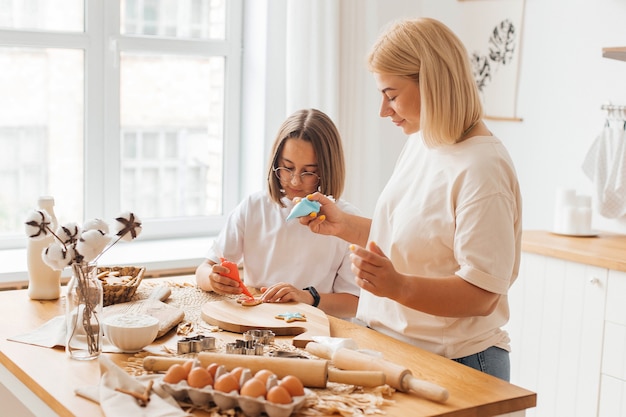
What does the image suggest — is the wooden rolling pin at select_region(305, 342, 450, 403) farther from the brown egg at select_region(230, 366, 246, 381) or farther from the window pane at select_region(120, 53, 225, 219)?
the window pane at select_region(120, 53, 225, 219)

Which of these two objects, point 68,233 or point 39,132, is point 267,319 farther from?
point 39,132

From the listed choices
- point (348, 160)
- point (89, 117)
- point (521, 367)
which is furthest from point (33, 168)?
point (521, 367)

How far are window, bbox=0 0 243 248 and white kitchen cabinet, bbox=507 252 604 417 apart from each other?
1499 mm

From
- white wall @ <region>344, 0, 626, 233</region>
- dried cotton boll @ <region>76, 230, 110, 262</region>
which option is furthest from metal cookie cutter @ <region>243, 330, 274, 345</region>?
white wall @ <region>344, 0, 626, 233</region>

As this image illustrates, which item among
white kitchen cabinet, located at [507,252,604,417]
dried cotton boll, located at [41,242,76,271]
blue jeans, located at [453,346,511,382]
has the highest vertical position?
dried cotton boll, located at [41,242,76,271]

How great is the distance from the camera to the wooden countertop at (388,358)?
1.55m

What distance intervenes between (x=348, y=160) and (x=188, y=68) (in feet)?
2.79

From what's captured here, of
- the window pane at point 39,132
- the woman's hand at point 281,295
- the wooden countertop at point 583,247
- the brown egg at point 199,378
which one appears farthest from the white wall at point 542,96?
the brown egg at point 199,378

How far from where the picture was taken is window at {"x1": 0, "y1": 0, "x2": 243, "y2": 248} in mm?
3510

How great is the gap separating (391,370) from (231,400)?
33 cm

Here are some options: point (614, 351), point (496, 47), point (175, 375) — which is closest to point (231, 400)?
point (175, 375)

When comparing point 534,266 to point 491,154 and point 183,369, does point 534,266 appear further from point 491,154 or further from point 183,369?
point 183,369

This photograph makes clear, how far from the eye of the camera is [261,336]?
6.32 ft

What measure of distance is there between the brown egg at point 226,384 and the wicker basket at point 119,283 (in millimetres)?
840
